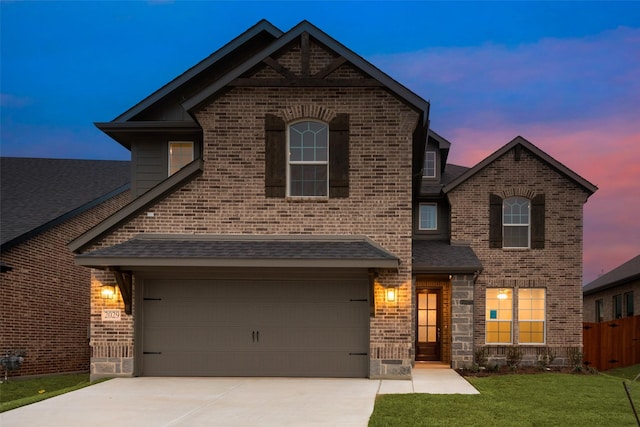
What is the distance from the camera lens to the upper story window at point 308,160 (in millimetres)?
15055

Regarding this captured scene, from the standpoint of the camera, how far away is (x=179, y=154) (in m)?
17.4

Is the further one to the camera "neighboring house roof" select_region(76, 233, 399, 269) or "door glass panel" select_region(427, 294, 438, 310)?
"door glass panel" select_region(427, 294, 438, 310)

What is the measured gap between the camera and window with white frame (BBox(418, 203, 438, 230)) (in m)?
22.3

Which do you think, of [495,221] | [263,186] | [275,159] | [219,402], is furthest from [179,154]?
[495,221]

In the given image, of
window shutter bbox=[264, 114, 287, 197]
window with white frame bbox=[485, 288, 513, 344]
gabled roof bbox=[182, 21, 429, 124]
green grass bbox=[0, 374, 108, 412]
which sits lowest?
green grass bbox=[0, 374, 108, 412]

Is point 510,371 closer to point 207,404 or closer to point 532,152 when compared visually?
point 532,152

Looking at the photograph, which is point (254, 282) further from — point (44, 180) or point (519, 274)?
point (44, 180)

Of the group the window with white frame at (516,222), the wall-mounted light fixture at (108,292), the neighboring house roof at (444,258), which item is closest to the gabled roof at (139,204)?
the wall-mounted light fixture at (108,292)

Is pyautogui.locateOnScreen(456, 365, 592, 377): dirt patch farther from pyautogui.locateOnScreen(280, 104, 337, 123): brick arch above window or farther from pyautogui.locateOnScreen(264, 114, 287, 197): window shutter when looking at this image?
A: pyautogui.locateOnScreen(280, 104, 337, 123): brick arch above window

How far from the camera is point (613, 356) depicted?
24.0 m

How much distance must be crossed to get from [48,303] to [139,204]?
664cm

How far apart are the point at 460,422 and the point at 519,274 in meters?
11.7

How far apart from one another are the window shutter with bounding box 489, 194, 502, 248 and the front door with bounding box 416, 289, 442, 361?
2.37 meters

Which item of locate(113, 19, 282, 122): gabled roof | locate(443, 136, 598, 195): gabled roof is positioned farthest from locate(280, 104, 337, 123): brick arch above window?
locate(443, 136, 598, 195): gabled roof
